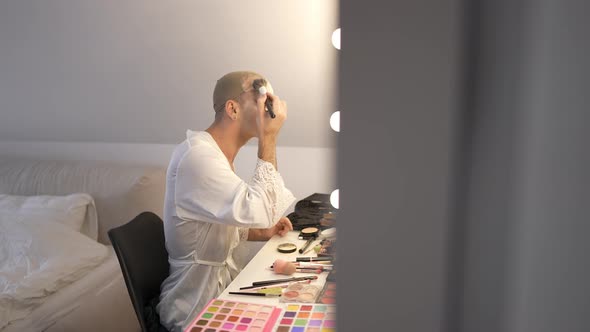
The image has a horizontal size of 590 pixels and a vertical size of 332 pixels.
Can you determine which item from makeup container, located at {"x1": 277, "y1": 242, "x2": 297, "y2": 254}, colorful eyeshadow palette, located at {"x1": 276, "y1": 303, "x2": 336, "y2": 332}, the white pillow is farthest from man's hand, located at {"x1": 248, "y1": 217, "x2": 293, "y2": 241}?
the white pillow

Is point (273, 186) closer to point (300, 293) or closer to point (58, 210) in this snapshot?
point (300, 293)

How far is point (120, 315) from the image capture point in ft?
6.38

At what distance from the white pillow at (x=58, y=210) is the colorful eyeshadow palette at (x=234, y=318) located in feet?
5.08

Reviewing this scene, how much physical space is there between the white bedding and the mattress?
0.04 meters

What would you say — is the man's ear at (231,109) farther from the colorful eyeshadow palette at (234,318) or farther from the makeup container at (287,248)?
the colorful eyeshadow palette at (234,318)

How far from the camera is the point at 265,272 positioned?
1.42 meters

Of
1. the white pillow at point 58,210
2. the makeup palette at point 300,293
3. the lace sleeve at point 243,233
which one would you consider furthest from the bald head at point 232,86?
the white pillow at point 58,210

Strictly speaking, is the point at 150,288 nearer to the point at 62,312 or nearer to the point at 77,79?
the point at 62,312

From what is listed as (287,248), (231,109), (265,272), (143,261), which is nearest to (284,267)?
(265,272)

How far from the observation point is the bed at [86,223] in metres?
1.88

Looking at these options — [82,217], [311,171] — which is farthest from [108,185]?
[311,171]

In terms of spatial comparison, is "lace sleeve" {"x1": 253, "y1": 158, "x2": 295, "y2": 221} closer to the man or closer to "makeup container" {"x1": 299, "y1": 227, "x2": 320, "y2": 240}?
the man

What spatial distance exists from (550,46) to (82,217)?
105 inches

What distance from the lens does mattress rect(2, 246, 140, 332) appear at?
5.95ft
